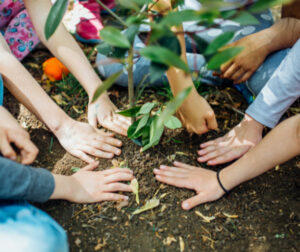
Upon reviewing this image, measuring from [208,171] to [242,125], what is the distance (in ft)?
0.92

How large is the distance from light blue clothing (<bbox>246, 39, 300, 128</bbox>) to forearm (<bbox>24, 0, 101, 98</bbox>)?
0.74 meters

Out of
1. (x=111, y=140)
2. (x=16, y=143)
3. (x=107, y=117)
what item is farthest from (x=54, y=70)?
(x=16, y=143)

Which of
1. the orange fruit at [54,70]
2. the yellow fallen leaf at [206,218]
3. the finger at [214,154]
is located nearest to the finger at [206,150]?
the finger at [214,154]

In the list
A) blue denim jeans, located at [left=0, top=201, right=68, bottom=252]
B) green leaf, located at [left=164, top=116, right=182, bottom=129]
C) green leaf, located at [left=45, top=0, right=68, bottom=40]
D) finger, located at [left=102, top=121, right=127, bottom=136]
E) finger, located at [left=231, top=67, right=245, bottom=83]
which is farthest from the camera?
finger, located at [left=231, top=67, right=245, bottom=83]

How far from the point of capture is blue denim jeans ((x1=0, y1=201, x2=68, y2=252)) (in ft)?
2.93

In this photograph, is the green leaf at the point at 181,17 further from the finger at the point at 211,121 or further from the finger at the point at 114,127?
the finger at the point at 114,127

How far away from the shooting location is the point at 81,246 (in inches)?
42.3

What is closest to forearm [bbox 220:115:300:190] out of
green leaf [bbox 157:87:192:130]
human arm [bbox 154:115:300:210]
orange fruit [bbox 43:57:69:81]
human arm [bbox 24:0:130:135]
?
human arm [bbox 154:115:300:210]

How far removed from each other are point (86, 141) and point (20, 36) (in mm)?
879

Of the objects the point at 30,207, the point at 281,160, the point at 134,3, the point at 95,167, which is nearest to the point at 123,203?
the point at 95,167

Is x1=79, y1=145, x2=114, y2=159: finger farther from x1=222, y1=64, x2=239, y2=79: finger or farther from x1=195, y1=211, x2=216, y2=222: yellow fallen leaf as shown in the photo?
x1=222, y1=64, x2=239, y2=79: finger

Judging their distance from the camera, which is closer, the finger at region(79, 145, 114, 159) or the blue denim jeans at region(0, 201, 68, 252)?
the blue denim jeans at region(0, 201, 68, 252)

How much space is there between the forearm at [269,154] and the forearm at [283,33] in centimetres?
54

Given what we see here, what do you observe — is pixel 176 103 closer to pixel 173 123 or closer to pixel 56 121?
pixel 173 123
